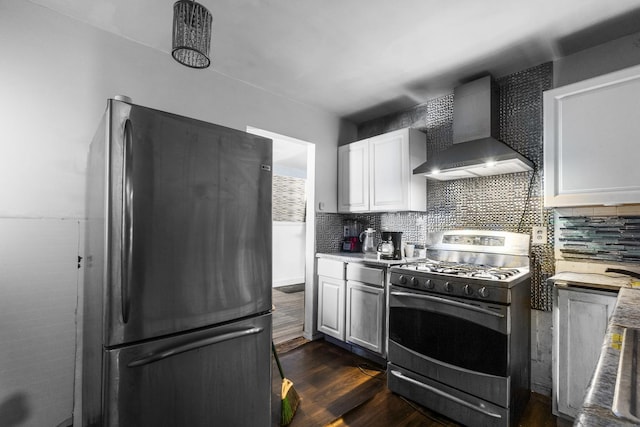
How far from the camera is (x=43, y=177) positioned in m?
1.68

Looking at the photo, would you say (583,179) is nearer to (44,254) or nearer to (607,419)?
(607,419)

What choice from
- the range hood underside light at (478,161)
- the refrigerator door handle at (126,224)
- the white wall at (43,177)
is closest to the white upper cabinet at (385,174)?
the range hood underside light at (478,161)

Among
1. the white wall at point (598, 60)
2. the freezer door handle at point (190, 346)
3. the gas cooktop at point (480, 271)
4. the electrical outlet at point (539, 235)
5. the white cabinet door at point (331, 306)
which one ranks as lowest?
the white cabinet door at point (331, 306)

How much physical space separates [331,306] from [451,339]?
1251mm

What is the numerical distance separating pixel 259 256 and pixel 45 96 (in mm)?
1564

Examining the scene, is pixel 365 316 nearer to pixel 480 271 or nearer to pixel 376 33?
pixel 480 271

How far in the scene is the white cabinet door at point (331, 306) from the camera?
2781 mm

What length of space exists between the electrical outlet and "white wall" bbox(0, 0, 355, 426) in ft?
10.0

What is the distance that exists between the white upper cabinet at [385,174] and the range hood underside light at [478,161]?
293 millimetres

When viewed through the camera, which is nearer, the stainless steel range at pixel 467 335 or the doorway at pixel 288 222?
the stainless steel range at pixel 467 335

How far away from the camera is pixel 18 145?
1.60m

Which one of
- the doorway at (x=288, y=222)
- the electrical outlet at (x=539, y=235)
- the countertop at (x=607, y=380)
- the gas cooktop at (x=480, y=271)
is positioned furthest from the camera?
the doorway at (x=288, y=222)

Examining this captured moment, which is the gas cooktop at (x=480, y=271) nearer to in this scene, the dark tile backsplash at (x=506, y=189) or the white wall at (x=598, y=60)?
the dark tile backsplash at (x=506, y=189)

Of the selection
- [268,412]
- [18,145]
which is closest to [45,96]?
[18,145]
